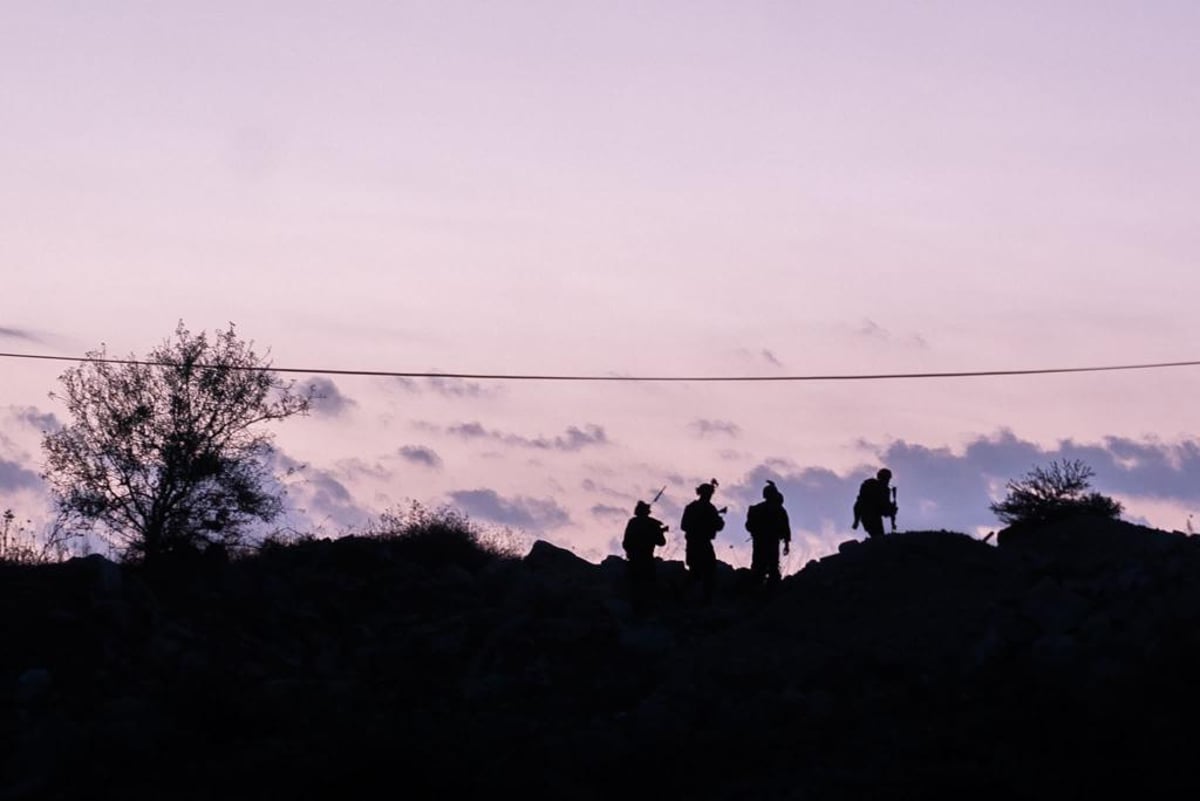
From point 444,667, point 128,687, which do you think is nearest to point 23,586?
point 128,687

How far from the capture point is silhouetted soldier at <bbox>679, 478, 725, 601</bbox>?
27250mm

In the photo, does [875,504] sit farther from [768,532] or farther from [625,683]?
[625,683]

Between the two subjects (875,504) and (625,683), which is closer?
(625,683)

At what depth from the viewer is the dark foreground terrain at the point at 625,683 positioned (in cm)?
1952

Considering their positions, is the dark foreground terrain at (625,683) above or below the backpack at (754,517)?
below

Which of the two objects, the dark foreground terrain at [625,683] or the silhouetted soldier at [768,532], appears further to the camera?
the silhouetted soldier at [768,532]

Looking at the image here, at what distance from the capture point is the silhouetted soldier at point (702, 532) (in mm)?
27250

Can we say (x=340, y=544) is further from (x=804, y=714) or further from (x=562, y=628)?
(x=804, y=714)

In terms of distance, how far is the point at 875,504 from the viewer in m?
30.3

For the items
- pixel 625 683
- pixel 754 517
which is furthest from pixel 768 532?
pixel 625 683

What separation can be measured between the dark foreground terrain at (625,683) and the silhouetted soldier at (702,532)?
0.87 meters

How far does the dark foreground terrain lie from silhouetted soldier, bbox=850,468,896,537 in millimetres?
1253

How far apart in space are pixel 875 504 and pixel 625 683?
7785mm

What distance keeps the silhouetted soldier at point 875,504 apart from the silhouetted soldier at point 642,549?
4.21 m
